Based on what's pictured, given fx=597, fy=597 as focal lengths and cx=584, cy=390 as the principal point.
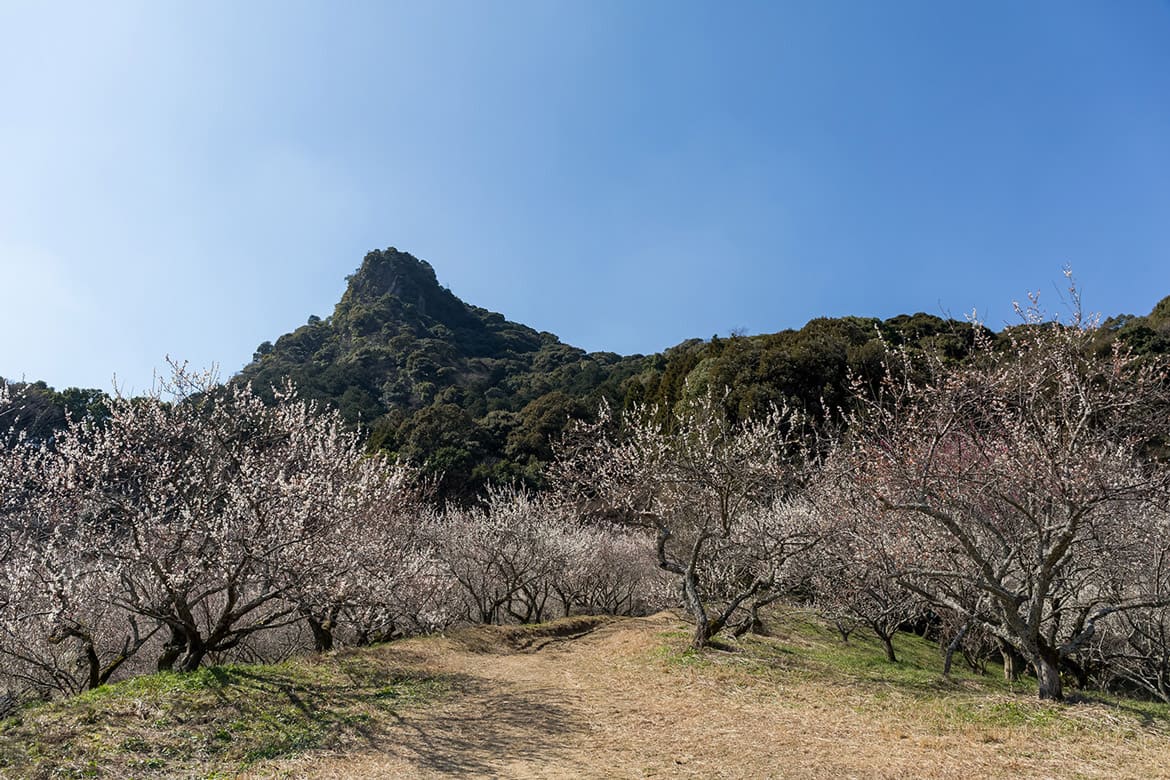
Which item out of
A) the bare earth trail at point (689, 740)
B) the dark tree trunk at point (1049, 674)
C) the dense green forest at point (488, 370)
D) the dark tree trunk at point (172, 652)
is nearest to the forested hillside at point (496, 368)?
the dense green forest at point (488, 370)

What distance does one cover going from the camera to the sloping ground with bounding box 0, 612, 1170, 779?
615cm

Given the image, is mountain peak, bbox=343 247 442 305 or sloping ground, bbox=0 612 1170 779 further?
mountain peak, bbox=343 247 442 305

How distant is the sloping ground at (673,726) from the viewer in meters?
6.15

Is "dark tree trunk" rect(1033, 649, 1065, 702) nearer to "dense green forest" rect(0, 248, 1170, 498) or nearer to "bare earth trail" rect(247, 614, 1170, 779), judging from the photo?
"bare earth trail" rect(247, 614, 1170, 779)

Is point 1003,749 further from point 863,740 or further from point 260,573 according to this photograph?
point 260,573

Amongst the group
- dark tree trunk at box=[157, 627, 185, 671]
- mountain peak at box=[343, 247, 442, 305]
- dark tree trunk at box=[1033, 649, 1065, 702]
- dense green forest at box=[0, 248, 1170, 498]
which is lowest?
dark tree trunk at box=[157, 627, 185, 671]

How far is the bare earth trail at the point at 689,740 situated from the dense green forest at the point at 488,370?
4.73 metres

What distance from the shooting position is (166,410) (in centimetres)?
1200

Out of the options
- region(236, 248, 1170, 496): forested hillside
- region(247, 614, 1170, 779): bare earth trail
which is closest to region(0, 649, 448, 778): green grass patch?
region(247, 614, 1170, 779): bare earth trail

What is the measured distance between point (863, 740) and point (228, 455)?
1127 centimetres

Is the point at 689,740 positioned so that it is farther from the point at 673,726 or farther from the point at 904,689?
the point at 904,689

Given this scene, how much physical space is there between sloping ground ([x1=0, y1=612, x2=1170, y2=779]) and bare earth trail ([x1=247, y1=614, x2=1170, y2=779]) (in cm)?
3

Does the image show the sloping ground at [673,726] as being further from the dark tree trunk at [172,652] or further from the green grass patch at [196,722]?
the dark tree trunk at [172,652]

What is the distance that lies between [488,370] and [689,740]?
6463cm
